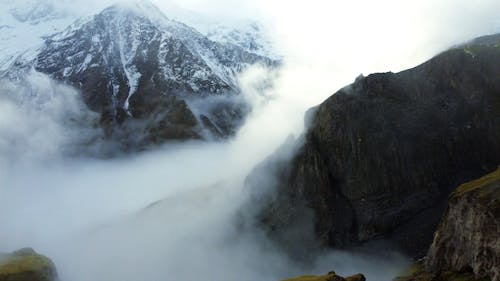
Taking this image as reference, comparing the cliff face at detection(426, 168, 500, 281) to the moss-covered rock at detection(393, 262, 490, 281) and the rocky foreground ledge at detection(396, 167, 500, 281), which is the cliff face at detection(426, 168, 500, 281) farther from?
the moss-covered rock at detection(393, 262, 490, 281)

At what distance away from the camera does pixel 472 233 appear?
137m

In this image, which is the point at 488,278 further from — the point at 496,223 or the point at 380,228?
the point at 380,228

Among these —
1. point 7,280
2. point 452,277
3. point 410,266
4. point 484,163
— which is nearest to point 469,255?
point 452,277

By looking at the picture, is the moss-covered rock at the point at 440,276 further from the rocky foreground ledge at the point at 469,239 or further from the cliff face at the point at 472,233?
the cliff face at the point at 472,233

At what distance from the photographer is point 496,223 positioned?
127m

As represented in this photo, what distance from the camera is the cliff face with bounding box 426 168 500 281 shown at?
4990 inches

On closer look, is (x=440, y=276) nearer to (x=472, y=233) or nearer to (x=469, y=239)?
(x=469, y=239)

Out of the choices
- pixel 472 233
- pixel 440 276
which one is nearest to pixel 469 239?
pixel 472 233

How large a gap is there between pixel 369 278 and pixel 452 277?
4876 centimetres

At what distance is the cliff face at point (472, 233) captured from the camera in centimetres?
12675

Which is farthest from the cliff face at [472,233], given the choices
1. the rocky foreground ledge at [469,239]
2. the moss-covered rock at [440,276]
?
the moss-covered rock at [440,276]

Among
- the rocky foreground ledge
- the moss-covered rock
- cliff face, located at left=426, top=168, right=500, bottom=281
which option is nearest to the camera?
cliff face, located at left=426, top=168, right=500, bottom=281

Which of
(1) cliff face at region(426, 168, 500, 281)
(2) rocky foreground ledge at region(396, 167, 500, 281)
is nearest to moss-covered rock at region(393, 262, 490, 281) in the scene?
(2) rocky foreground ledge at region(396, 167, 500, 281)

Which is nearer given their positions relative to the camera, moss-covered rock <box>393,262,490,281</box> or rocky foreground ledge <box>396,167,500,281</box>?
rocky foreground ledge <box>396,167,500,281</box>
